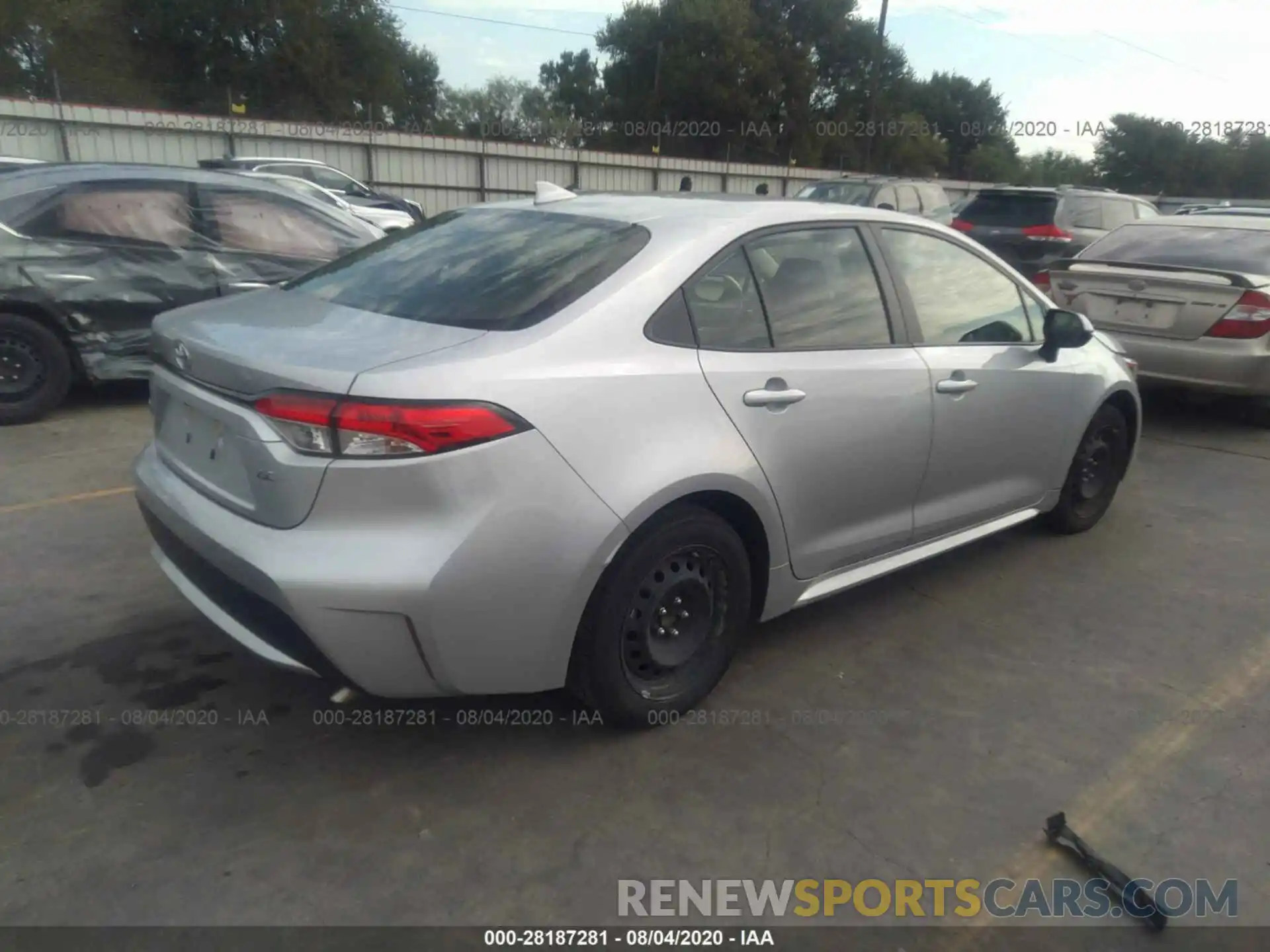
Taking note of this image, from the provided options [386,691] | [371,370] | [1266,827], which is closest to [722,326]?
[371,370]

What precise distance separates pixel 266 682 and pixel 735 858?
1681 millimetres

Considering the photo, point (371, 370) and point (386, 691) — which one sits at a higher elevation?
point (371, 370)

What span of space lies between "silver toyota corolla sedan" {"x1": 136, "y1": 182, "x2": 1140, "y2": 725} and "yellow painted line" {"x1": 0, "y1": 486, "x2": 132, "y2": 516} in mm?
1952

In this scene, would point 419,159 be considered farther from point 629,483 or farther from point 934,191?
point 629,483

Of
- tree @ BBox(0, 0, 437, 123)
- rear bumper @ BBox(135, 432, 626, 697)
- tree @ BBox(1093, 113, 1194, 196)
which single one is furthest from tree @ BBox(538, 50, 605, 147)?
rear bumper @ BBox(135, 432, 626, 697)

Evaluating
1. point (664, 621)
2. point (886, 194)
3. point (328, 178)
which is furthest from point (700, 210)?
point (328, 178)

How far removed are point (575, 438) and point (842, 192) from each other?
12852mm

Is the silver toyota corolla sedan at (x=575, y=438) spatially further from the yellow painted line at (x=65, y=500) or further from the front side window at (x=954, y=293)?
the yellow painted line at (x=65, y=500)

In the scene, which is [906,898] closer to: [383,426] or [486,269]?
[383,426]

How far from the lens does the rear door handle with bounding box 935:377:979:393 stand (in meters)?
3.62

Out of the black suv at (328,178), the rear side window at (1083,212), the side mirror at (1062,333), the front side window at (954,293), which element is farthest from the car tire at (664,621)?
the black suv at (328,178)

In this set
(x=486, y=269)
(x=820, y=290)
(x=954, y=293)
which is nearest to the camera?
(x=486, y=269)

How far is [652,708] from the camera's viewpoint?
9.82 feet

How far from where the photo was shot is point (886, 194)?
14.3 metres
